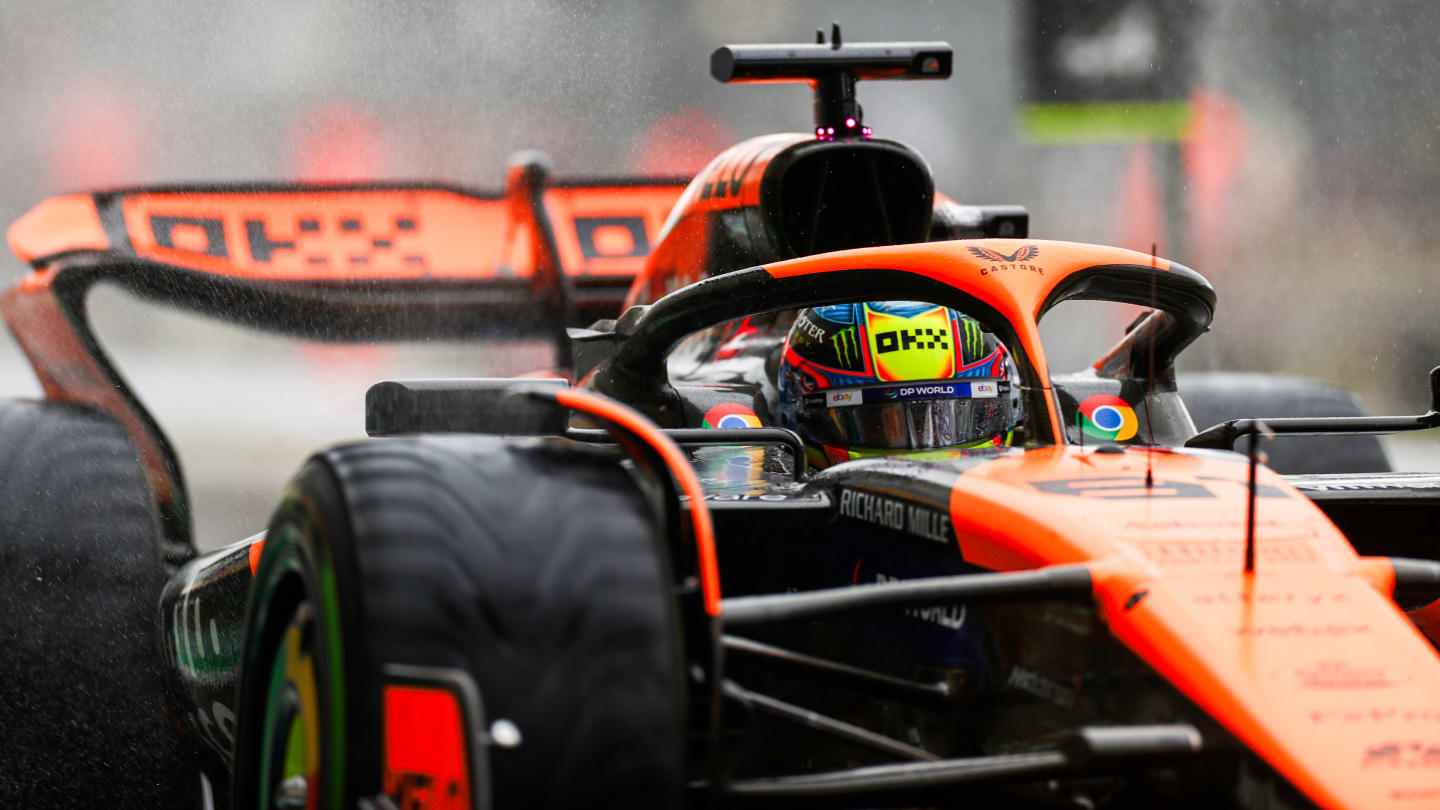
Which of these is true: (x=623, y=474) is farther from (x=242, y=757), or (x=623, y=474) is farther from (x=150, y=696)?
(x=150, y=696)

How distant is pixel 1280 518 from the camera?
174 cm

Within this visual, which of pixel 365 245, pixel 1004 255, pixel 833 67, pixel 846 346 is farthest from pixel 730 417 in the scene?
pixel 365 245

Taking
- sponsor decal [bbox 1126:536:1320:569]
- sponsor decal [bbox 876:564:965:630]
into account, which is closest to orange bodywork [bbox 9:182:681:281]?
sponsor decal [bbox 876:564:965:630]

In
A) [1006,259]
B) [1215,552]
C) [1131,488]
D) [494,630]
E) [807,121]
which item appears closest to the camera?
[494,630]

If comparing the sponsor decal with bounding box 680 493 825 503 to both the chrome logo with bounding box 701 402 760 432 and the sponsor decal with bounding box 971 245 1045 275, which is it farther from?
the chrome logo with bounding box 701 402 760 432

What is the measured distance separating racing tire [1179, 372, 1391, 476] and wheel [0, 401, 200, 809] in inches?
139

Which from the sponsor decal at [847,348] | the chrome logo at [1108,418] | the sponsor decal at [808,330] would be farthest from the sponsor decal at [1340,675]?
the chrome logo at [1108,418]

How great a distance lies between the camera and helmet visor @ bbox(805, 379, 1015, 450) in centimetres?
270

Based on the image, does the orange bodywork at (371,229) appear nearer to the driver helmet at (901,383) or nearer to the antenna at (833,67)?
the antenna at (833,67)

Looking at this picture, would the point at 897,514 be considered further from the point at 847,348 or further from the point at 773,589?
the point at 847,348

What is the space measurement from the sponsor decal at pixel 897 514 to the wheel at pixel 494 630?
1.72 feet

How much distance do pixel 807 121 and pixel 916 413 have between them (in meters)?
8.05

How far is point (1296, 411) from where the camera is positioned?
17.2 ft

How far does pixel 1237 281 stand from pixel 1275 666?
983 centimetres
